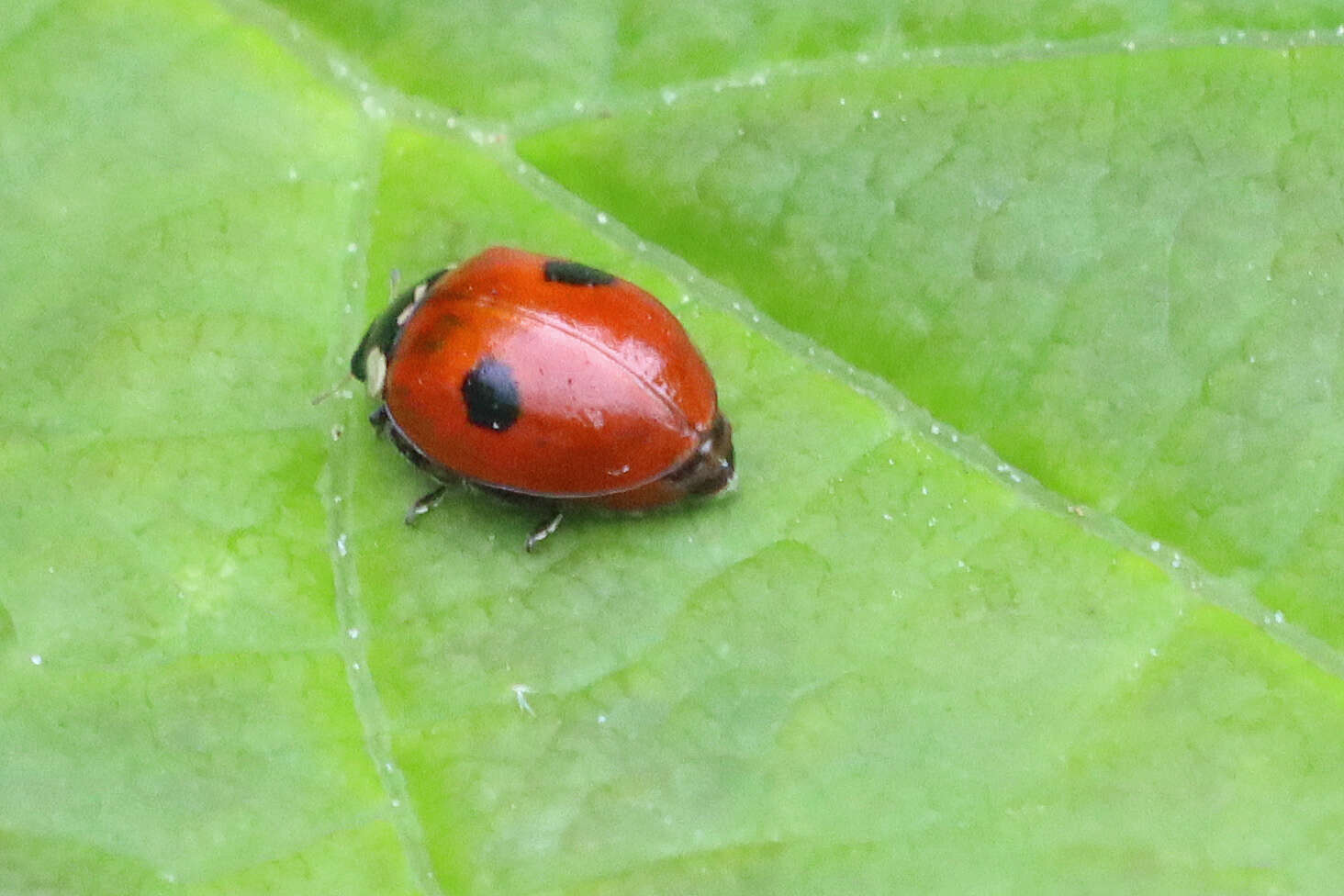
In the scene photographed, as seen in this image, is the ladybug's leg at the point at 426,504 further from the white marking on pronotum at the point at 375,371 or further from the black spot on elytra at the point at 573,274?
the black spot on elytra at the point at 573,274

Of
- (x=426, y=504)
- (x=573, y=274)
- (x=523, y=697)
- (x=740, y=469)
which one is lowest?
(x=523, y=697)

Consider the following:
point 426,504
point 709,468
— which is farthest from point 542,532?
point 709,468

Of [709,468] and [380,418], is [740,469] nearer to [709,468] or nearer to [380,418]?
[709,468]

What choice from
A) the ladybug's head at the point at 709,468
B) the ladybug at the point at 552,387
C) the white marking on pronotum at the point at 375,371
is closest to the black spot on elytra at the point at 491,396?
the ladybug at the point at 552,387

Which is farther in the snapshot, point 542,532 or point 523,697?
point 542,532

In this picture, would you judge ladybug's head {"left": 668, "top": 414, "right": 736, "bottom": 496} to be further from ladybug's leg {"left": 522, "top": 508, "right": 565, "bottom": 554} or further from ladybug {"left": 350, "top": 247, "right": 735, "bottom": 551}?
ladybug's leg {"left": 522, "top": 508, "right": 565, "bottom": 554}

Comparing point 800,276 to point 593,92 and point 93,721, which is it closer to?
point 593,92

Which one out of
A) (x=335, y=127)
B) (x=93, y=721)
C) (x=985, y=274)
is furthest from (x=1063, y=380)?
(x=93, y=721)
